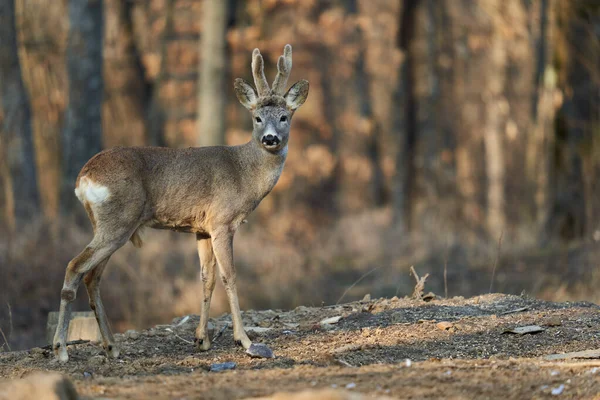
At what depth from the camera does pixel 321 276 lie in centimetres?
1758

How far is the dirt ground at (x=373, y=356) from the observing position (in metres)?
6.14

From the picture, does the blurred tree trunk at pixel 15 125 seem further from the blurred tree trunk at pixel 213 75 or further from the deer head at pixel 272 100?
the deer head at pixel 272 100

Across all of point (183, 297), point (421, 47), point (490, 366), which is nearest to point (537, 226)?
point (183, 297)

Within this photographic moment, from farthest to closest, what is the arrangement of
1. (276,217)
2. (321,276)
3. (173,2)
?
1. (173,2)
2. (276,217)
3. (321,276)

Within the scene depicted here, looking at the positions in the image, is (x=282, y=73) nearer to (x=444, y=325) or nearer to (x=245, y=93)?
(x=245, y=93)

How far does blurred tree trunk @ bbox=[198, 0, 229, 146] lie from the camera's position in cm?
1947

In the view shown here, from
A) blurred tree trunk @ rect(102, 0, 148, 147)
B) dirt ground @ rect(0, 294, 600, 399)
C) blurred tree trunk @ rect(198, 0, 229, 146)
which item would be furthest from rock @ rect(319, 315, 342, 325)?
blurred tree trunk @ rect(102, 0, 148, 147)

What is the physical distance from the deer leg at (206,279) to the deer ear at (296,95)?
1.39 meters

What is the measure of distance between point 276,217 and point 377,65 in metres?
8.92

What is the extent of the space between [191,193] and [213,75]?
1171cm

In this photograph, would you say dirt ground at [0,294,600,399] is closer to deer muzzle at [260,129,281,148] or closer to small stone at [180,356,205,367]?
small stone at [180,356,205,367]

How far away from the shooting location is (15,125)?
18.1 metres

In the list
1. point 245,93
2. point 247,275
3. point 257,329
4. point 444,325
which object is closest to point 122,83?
point 247,275

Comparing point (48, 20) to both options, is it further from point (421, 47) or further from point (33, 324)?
point (33, 324)
